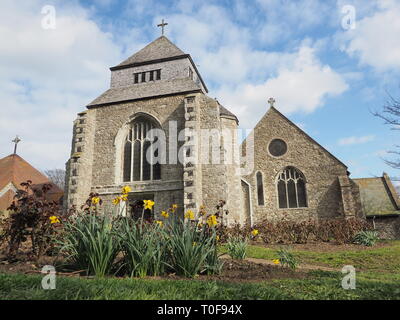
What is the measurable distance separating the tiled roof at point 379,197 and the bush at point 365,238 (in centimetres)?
788

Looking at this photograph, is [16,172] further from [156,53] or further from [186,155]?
[186,155]

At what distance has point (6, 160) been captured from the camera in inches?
929

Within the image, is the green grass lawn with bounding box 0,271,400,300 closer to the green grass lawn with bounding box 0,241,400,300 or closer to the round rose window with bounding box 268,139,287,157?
the green grass lawn with bounding box 0,241,400,300

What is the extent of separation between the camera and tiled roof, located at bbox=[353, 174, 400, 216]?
19.6 metres

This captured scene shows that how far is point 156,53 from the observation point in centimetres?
1917

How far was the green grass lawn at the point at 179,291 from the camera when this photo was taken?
2877mm

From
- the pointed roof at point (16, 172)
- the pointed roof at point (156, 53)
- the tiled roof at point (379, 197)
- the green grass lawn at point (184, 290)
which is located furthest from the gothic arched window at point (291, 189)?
the pointed roof at point (16, 172)

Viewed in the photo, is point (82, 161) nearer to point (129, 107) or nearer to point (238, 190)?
point (129, 107)

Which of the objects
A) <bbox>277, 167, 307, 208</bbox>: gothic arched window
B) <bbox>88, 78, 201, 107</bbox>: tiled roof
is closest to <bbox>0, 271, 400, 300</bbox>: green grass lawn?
<bbox>88, 78, 201, 107</bbox>: tiled roof

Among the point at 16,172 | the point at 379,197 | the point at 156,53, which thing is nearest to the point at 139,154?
the point at 156,53

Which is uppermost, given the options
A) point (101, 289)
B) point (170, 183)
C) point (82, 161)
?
point (82, 161)

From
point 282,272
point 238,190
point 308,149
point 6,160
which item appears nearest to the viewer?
point 282,272
